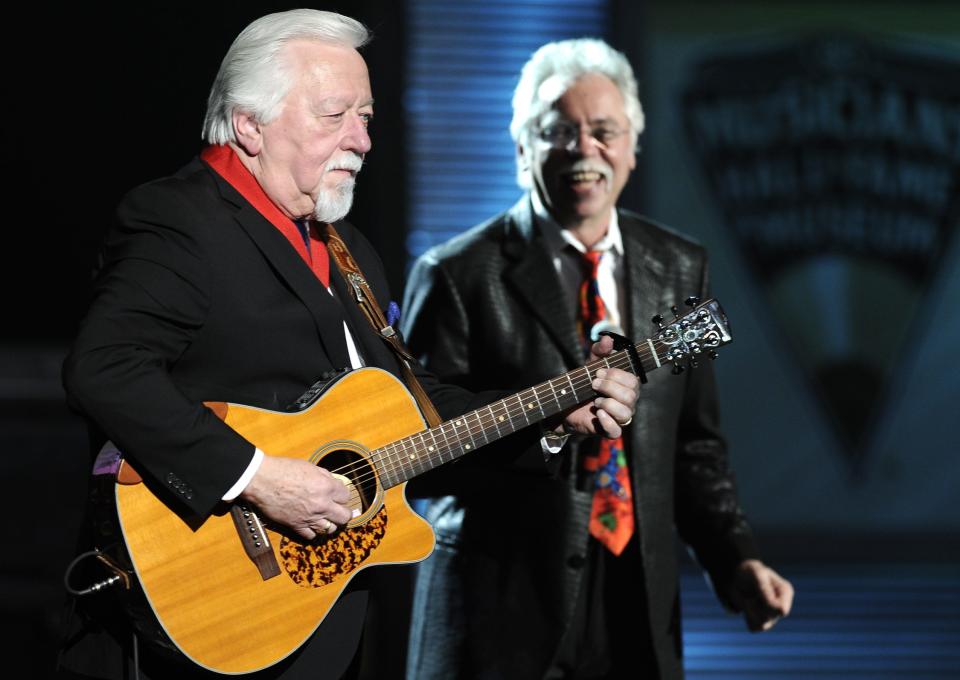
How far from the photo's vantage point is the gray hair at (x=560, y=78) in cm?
312

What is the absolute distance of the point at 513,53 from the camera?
494cm

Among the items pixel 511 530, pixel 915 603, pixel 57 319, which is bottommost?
pixel 915 603

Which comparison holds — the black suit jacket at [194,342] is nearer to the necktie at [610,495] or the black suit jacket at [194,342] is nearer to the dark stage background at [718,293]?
the necktie at [610,495]

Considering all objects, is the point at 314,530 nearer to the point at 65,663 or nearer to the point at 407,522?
the point at 407,522

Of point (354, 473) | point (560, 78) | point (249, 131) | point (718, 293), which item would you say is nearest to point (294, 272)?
point (249, 131)

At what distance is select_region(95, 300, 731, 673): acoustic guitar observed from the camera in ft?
6.91

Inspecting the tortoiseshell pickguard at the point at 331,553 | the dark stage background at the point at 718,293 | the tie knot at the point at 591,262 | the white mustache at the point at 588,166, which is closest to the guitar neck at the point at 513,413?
the tortoiseshell pickguard at the point at 331,553

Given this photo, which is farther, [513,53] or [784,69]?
[784,69]

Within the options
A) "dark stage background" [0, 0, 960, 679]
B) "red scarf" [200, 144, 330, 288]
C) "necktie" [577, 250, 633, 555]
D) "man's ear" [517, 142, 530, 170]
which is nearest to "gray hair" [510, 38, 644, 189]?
"man's ear" [517, 142, 530, 170]

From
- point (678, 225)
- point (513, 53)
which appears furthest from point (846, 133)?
point (513, 53)

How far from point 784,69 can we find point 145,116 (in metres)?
2.78

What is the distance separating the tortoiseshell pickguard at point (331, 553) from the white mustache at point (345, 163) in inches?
26.3

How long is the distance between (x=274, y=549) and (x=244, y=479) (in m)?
0.16

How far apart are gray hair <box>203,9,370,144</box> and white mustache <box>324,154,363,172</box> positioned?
0.47 ft
